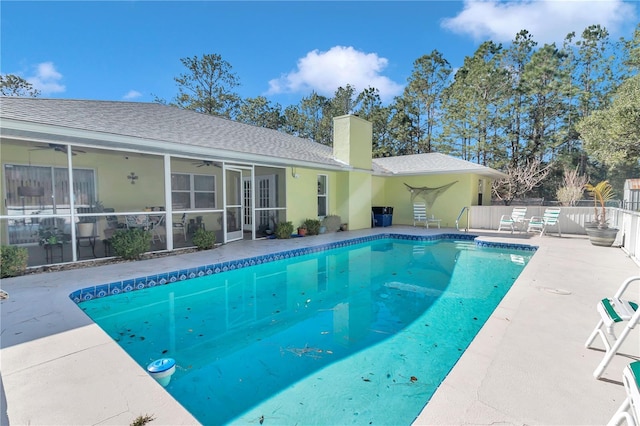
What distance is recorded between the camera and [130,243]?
6.54 m

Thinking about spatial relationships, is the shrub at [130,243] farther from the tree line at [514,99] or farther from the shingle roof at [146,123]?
the tree line at [514,99]

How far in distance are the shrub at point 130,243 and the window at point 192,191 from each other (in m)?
3.02

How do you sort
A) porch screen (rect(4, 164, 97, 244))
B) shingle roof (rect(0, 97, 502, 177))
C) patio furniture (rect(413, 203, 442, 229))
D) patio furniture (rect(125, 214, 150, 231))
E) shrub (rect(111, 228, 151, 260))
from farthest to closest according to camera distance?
1. patio furniture (rect(413, 203, 442, 229))
2. patio furniture (rect(125, 214, 150, 231))
3. porch screen (rect(4, 164, 97, 244))
4. shrub (rect(111, 228, 151, 260))
5. shingle roof (rect(0, 97, 502, 177))

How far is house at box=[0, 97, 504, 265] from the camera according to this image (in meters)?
6.25

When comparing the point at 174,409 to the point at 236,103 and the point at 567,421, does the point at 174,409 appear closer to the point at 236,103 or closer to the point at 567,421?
the point at 567,421

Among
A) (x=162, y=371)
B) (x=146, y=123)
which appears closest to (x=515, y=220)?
(x=162, y=371)

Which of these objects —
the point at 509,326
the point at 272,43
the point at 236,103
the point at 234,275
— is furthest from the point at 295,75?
the point at 509,326

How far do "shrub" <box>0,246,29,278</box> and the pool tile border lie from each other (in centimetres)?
179

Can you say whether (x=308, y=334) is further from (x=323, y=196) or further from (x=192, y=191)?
(x=323, y=196)

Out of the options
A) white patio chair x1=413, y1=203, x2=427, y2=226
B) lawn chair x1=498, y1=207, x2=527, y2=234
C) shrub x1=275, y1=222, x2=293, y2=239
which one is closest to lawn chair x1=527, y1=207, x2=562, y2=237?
lawn chair x1=498, y1=207, x2=527, y2=234

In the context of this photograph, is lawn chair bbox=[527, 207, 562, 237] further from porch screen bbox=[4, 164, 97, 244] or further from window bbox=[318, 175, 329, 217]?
porch screen bbox=[4, 164, 97, 244]

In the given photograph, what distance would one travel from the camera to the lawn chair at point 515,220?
11234mm

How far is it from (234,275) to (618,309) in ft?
18.8

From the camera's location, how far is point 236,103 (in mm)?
24375
